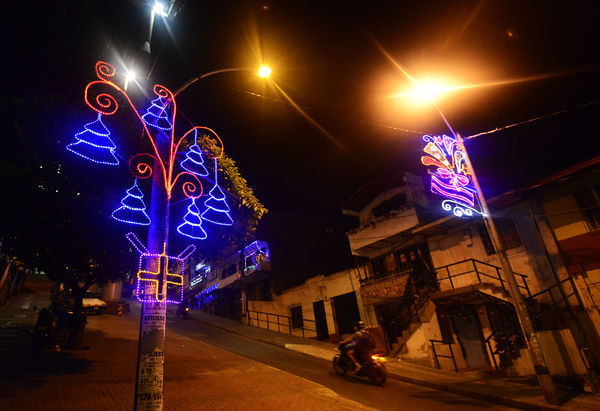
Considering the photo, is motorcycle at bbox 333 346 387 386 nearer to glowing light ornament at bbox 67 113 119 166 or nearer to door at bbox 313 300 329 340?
glowing light ornament at bbox 67 113 119 166

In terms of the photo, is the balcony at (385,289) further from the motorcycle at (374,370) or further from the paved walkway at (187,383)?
the motorcycle at (374,370)

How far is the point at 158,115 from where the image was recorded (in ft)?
20.9

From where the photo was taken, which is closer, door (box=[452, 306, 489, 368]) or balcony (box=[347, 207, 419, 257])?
door (box=[452, 306, 489, 368])

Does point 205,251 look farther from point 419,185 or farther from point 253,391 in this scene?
point 419,185

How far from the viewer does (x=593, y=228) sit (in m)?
12.0

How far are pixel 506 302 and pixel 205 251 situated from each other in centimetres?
1300

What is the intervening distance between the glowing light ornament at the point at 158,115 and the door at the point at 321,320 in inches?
742

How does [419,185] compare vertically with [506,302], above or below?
above

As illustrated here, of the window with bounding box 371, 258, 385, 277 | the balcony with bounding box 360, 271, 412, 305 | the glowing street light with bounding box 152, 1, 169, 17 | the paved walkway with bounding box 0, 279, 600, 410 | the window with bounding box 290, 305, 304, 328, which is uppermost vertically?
the glowing street light with bounding box 152, 1, 169, 17

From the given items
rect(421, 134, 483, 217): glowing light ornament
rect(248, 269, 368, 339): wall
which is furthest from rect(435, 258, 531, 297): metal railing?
rect(248, 269, 368, 339): wall

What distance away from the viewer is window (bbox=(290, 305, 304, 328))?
78.1 ft

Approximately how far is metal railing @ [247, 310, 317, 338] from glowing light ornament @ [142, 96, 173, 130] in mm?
19533

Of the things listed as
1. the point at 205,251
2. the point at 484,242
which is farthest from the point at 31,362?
the point at 484,242

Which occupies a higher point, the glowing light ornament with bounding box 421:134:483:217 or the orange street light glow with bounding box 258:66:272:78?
the orange street light glow with bounding box 258:66:272:78
